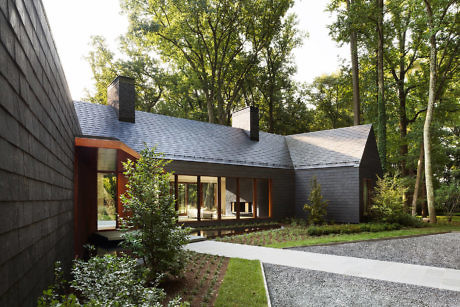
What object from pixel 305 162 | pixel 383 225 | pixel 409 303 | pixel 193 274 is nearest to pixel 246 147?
pixel 305 162

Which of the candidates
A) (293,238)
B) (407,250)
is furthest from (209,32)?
(407,250)

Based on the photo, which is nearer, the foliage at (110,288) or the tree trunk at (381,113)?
the foliage at (110,288)

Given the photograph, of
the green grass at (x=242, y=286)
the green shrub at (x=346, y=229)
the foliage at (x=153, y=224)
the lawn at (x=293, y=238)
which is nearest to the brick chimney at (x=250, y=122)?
the lawn at (x=293, y=238)

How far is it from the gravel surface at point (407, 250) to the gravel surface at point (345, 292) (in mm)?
2187

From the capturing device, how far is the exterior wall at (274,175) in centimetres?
1279

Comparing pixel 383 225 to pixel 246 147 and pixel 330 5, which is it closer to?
pixel 246 147

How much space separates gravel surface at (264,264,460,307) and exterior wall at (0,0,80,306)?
319cm

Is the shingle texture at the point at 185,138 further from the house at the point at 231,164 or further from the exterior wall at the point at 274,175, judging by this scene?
the exterior wall at the point at 274,175

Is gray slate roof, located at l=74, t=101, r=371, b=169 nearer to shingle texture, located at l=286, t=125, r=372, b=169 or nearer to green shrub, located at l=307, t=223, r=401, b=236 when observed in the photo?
shingle texture, located at l=286, t=125, r=372, b=169

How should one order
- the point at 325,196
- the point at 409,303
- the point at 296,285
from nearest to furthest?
the point at 409,303 < the point at 296,285 < the point at 325,196

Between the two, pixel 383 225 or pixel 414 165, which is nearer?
pixel 383 225

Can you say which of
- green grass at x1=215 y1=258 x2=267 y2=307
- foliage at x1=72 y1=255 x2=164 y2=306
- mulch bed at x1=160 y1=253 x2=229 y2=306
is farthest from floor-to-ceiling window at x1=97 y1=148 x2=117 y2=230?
foliage at x1=72 y1=255 x2=164 y2=306

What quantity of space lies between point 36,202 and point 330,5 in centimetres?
2072

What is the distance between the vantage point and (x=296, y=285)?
5051mm
